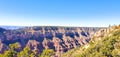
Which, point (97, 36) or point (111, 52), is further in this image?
point (97, 36)

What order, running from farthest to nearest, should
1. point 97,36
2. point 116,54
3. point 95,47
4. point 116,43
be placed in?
point 97,36
point 95,47
point 116,43
point 116,54

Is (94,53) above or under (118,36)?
under

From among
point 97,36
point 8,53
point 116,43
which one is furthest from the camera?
point 97,36

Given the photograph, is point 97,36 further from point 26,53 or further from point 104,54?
point 26,53

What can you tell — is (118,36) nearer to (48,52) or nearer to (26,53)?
(48,52)

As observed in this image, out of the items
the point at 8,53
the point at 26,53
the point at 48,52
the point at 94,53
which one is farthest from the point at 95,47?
the point at 8,53

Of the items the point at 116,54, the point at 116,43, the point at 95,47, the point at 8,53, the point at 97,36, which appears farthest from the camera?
the point at 97,36

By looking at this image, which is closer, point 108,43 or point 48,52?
point 48,52

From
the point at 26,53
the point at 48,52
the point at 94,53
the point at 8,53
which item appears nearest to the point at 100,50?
the point at 94,53

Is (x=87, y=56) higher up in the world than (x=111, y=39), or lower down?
lower down
